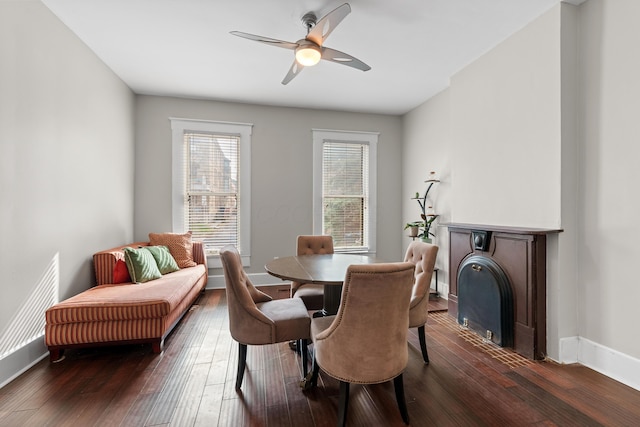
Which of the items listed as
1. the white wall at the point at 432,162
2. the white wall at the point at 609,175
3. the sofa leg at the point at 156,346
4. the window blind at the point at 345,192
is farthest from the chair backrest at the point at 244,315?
the window blind at the point at 345,192

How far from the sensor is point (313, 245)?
340 centimetres

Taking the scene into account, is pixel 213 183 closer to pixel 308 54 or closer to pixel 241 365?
pixel 308 54

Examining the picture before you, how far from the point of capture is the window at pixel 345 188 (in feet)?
15.9

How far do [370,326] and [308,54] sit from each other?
6.53ft

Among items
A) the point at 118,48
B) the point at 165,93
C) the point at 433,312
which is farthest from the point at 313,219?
the point at 118,48

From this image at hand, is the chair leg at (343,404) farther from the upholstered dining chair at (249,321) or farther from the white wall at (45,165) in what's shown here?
the white wall at (45,165)

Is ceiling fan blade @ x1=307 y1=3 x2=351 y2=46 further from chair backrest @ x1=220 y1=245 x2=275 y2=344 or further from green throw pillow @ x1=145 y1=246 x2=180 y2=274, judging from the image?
green throw pillow @ x1=145 y1=246 x2=180 y2=274

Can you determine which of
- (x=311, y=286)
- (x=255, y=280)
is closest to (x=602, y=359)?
(x=311, y=286)

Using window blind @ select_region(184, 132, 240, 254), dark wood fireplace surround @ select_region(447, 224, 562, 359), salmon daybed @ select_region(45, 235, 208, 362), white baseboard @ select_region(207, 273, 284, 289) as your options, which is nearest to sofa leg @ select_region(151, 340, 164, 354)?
salmon daybed @ select_region(45, 235, 208, 362)

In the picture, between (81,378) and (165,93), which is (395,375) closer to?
(81,378)

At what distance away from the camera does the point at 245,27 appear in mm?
2648

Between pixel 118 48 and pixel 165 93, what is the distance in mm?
1180

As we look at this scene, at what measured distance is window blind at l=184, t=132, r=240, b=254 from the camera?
14.5ft

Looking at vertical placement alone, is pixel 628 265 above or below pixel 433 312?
above
